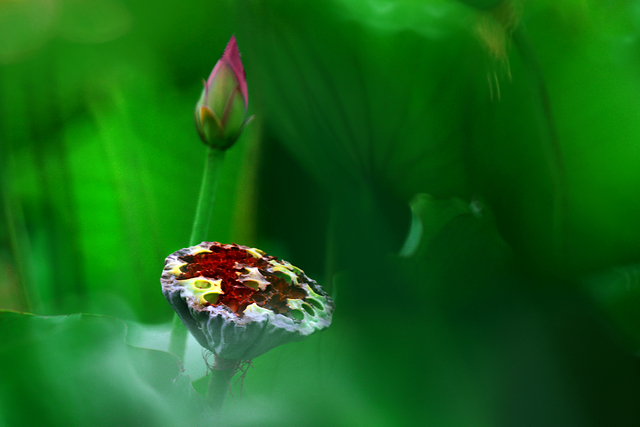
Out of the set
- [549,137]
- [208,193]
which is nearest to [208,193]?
[208,193]

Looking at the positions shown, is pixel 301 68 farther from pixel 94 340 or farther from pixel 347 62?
pixel 94 340

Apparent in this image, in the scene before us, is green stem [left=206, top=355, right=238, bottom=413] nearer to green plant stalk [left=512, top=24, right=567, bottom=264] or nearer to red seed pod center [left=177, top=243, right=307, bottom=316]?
red seed pod center [left=177, top=243, right=307, bottom=316]

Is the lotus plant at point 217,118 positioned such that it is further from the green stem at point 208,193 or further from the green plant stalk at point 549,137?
the green plant stalk at point 549,137

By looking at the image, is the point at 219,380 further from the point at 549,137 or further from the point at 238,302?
the point at 549,137

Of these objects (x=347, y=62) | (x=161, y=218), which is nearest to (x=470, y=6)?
(x=347, y=62)

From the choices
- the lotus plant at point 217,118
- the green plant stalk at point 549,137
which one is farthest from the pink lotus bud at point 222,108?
the green plant stalk at point 549,137

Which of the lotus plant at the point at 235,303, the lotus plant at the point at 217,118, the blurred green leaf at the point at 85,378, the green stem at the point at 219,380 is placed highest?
the lotus plant at the point at 217,118

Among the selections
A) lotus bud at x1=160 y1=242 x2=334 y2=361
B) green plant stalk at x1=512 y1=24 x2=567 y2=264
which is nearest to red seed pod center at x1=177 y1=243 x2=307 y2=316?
lotus bud at x1=160 y1=242 x2=334 y2=361
